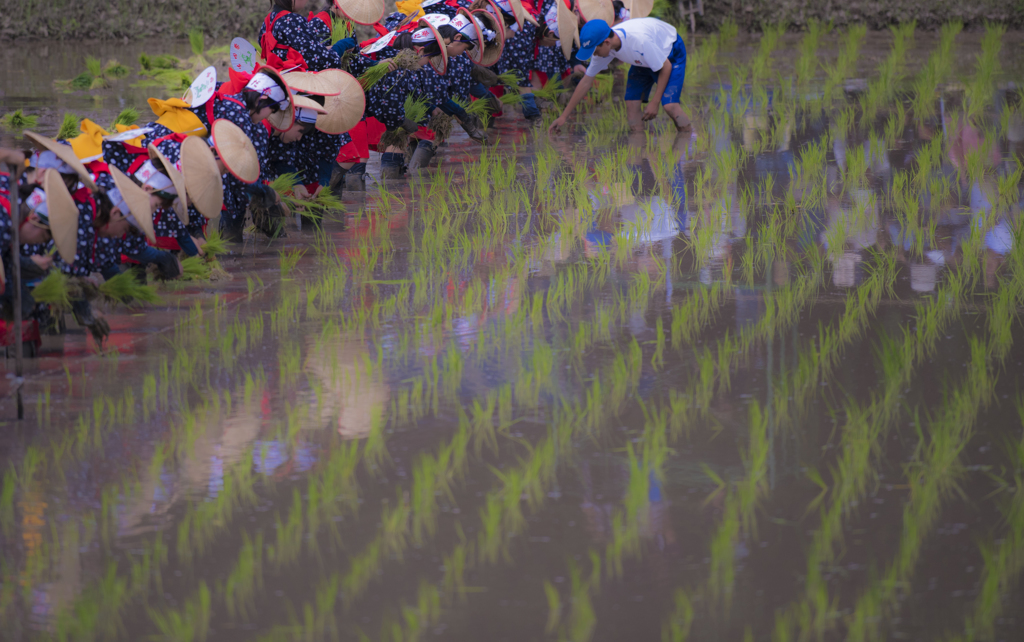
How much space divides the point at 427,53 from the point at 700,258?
2394mm

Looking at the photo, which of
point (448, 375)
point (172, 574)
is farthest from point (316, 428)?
point (172, 574)

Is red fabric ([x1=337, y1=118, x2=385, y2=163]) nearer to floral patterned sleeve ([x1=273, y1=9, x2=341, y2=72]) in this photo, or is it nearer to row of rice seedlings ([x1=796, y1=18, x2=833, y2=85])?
floral patterned sleeve ([x1=273, y1=9, x2=341, y2=72])

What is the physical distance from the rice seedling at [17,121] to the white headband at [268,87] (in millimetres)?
3387

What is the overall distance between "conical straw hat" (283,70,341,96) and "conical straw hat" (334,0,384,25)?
142cm

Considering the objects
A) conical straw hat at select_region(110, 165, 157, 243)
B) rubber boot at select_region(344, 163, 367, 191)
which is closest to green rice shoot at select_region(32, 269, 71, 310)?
conical straw hat at select_region(110, 165, 157, 243)

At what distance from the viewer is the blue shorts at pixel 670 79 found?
7.28 meters

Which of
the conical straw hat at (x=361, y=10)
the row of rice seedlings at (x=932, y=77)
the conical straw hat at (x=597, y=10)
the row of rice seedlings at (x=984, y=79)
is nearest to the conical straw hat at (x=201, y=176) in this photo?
the conical straw hat at (x=361, y=10)

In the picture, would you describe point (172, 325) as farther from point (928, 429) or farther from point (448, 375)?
point (928, 429)

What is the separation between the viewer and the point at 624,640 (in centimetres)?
Result: 219

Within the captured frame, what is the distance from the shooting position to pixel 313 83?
522 centimetres

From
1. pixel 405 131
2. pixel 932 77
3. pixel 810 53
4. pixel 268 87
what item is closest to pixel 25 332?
pixel 268 87

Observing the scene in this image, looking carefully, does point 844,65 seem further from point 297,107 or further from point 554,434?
point 554,434

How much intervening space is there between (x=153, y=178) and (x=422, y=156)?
2655mm

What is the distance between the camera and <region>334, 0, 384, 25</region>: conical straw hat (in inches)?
259
